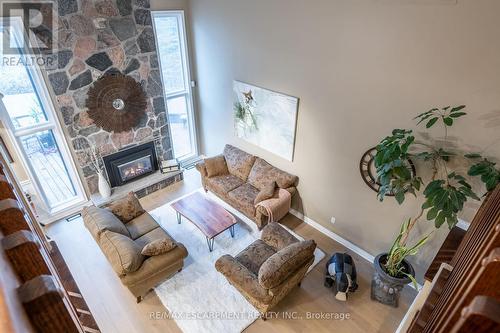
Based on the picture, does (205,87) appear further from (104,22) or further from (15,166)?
(15,166)

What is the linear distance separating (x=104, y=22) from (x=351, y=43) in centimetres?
381

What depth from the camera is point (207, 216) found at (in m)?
4.50

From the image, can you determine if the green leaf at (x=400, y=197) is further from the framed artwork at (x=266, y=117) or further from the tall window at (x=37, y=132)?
the tall window at (x=37, y=132)

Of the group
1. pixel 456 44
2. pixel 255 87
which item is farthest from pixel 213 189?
pixel 456 44

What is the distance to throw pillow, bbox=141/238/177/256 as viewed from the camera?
3486 millimetres

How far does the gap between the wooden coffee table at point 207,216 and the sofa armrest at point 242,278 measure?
0.74 metres

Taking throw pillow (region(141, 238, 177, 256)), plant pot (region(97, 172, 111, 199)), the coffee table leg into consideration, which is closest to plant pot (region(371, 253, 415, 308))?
the coffee table leg

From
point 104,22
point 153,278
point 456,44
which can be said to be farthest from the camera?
point 104,22

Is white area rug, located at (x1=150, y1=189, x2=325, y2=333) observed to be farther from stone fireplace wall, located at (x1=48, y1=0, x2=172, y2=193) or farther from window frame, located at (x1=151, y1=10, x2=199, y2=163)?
window frame, located at (x1=151, y1=10, x2=199, y2=163)

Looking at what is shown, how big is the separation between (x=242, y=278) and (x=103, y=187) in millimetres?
3363

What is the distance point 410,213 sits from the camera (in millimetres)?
3545

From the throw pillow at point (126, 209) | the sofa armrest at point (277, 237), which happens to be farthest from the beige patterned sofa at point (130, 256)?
the sofa armrest at point (277, 237)

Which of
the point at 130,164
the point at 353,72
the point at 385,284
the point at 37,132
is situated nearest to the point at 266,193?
the point at 385,284

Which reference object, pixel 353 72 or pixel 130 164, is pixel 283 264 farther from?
pixel 130 164
